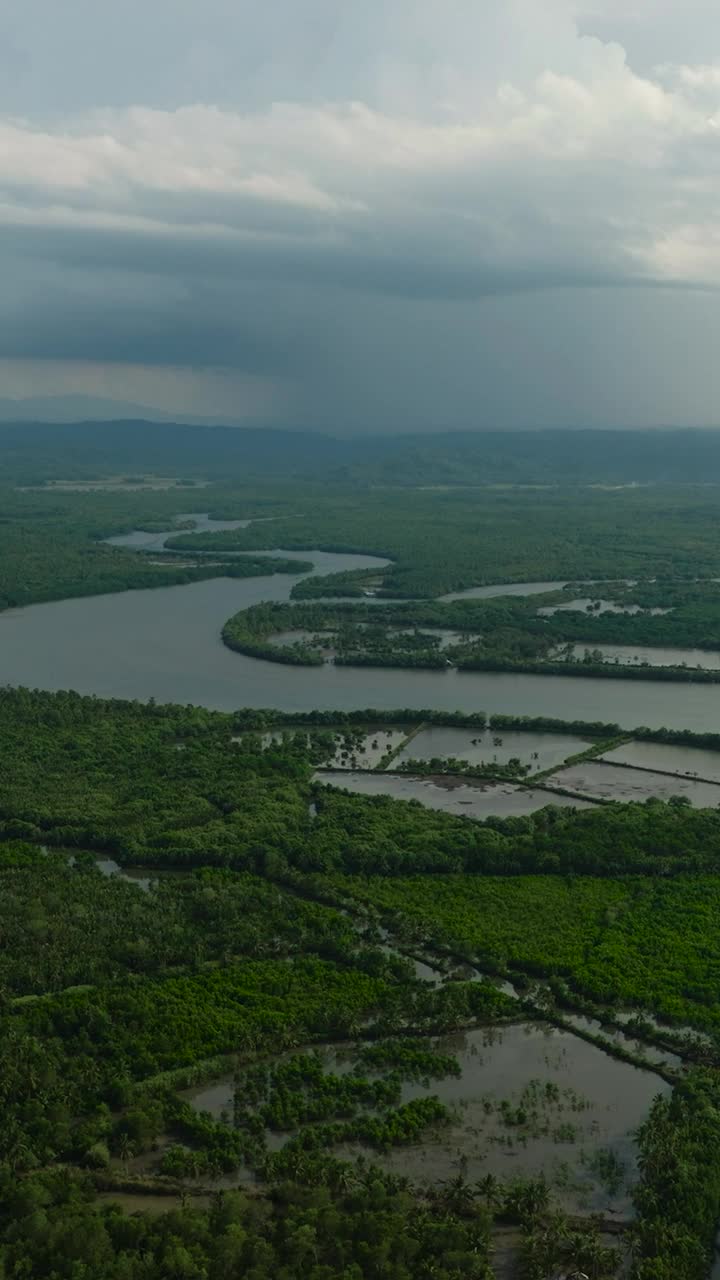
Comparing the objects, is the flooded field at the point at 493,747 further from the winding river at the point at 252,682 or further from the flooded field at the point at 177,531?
the flooded field at the point at 177,531

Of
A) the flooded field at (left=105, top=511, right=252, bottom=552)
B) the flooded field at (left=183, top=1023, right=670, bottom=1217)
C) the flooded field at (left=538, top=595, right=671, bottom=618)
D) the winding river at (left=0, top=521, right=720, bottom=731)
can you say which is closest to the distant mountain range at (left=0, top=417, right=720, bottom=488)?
the flooded field at (left=105, top=511, right=252, bottom=552)

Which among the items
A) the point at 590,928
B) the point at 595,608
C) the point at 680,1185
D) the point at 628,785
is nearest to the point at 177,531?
A: the point at 595,608

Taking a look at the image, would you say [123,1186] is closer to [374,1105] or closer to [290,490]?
[374,1105]

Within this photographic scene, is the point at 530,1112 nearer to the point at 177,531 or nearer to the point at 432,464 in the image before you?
the point at 177,531

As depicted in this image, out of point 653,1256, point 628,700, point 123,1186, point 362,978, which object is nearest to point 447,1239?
point 653,1256

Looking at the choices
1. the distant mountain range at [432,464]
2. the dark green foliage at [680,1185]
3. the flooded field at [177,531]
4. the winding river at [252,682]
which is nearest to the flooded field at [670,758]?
the winding river at [252,682]

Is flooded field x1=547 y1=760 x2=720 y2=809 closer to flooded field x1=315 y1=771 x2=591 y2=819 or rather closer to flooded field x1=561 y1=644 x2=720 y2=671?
flooded field x1=315 y1=771 x2=591 y2=819

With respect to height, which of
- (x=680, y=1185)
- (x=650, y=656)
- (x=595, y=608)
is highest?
(x=595, y=608)
